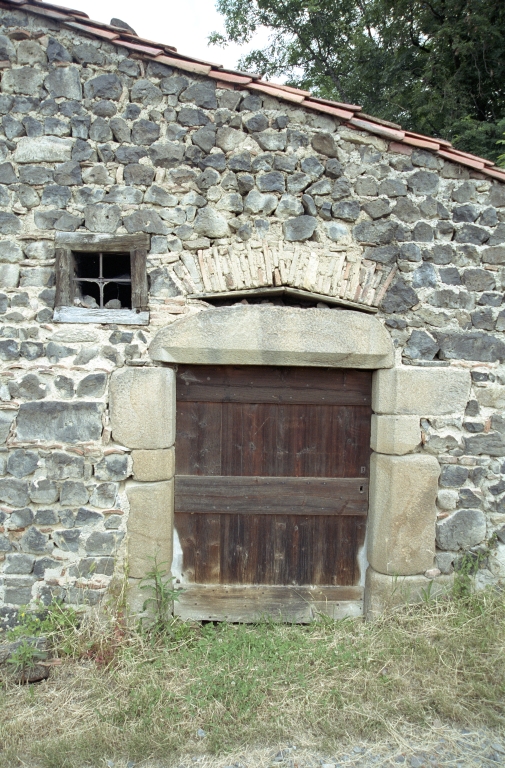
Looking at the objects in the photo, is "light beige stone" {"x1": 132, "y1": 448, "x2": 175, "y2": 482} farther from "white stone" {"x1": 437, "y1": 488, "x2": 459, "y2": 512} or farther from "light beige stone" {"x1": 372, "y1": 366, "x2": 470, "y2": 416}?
"white stone" {"x1": 437, "y1": 488, "x2": 459, "y2": 512}

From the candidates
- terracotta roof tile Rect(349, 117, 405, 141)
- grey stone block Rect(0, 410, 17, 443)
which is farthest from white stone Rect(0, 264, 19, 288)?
terracotta roof tile Rect(349, 117, 405, 141)

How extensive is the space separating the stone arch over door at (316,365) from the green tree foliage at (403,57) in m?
4.53

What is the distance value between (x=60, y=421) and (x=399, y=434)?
87.5 inches

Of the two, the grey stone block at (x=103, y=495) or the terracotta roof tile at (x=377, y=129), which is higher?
the terracotta roof tile at (x=377, y=129)

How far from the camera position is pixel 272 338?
10.9 ft

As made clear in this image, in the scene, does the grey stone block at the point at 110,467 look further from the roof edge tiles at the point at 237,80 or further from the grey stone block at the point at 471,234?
the grey stone block at the point at 471,234

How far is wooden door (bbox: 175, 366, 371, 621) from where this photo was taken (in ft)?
11.7

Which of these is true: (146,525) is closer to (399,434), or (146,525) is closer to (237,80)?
(399,434)

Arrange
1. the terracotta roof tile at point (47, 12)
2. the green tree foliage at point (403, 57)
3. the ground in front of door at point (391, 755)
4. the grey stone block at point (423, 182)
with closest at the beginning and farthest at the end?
the ground in front of door at point (391, 755) < the terracotta roof tile at point (47, 12) < the grey stone block at point (423, 182) < the green tree foliage at point (403, 57)

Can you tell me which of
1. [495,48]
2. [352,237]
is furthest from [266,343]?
[495,48]

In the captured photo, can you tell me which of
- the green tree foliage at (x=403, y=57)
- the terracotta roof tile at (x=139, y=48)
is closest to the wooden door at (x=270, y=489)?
the terracotta roof tile at (x=139, y=48)

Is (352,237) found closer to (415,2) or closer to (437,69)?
(437,69)

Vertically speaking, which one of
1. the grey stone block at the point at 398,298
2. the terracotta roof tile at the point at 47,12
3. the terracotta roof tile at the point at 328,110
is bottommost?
the grey stone block at the point at 398,298

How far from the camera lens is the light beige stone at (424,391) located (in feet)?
11.2
